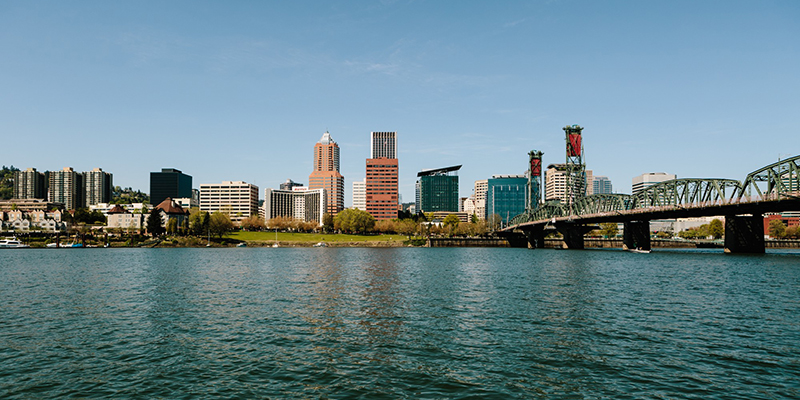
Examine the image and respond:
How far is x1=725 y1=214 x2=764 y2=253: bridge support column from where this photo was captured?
132m

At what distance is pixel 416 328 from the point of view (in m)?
32.2

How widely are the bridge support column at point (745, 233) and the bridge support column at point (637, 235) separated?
26208mm

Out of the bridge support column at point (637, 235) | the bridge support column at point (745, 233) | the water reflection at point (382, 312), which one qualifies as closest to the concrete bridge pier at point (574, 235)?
the bridge support column at point (637, 235)

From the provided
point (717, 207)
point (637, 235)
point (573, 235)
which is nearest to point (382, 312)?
point (717, 207)

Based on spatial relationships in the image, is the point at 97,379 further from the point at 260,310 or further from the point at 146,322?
the point at 260,310

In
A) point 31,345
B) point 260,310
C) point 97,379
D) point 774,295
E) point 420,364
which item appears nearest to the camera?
point 97,379

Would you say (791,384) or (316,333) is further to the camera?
(316,333)

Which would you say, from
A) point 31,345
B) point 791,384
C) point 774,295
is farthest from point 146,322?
point 774,295

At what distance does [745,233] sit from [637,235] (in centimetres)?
3373

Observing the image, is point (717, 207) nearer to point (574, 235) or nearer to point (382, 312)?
point (574, 235)

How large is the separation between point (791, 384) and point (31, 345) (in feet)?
122

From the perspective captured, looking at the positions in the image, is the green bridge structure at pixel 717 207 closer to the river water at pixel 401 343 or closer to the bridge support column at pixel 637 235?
the bridge support column at pixel 637 235

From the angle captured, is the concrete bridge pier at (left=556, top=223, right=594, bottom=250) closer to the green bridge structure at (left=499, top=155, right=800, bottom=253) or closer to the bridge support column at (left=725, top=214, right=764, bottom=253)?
the green bridge structure at (left=499, top=155, right=800, bottom=253)

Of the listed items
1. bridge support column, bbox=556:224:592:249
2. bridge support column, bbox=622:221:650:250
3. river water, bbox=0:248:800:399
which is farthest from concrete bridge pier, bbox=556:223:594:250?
river water, bbox=0:248:800:399
